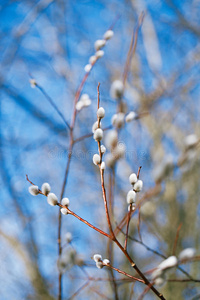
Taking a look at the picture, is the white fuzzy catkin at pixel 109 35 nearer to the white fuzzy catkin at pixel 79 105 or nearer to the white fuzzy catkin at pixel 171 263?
the white fuzzy catkin at pixel 79 105

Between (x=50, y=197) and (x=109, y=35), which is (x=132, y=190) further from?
(x=109, y=35)

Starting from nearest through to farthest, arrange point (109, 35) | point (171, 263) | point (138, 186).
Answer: point (171, 263)
point (138, 186)
point (109, 35)

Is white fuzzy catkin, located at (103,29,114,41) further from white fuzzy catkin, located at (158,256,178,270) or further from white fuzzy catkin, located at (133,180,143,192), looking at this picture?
white fuzzy catkin, located at (158,256,178,270)

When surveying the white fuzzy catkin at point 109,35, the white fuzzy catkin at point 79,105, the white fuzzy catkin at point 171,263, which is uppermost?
the white fuzzy catkin at point 109,35

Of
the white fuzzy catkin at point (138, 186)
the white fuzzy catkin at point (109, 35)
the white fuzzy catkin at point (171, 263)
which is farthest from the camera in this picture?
the white fuzzy catkin at point (109, 35)

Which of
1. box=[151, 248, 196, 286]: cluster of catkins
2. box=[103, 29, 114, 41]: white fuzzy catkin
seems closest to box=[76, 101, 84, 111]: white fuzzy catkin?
box=[103, 29, 114, 41]: white fuzzy catkin

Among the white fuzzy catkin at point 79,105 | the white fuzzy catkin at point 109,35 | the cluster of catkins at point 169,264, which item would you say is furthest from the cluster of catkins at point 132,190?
the white fuzzy catkin at point 109,35

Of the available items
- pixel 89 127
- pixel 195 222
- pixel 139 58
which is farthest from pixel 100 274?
pixel 139 58

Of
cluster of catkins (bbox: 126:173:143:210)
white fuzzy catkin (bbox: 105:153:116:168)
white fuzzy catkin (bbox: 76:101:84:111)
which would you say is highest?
white fuzzy catkin (bbox: 76:101:84:111)

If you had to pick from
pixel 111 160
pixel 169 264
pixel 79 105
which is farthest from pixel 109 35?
pixel 169 264

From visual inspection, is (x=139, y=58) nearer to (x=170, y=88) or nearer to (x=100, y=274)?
(x=170, y=88)

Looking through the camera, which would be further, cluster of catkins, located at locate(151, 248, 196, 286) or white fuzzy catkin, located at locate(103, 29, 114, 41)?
white fuzzy catkin, located at locate(103, 29, 114, 41)

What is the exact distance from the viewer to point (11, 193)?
166cm

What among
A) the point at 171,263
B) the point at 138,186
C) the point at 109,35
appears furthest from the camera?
the point at 109,35
